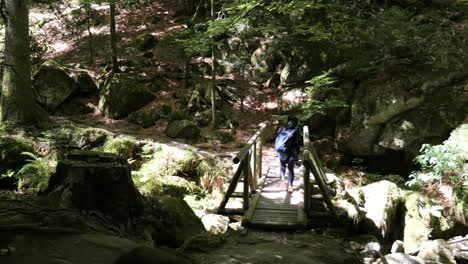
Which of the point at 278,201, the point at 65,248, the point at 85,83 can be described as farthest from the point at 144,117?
the point at 65,248

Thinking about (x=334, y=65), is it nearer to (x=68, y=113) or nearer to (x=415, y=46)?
(x=415, y=46)

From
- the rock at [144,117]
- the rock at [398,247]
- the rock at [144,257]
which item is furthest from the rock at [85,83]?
the rock at [144,257]

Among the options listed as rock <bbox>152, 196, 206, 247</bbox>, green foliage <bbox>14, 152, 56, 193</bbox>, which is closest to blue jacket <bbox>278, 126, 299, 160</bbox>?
rock <bbox>152, 196, 206, 247</bbox>

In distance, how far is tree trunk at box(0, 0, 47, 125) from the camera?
447 inches

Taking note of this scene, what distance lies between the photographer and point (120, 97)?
15797 millimetres

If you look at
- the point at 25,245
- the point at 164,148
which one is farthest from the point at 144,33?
the point at 25,245

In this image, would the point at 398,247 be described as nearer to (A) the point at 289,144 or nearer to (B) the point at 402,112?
(A) the point at 289,144

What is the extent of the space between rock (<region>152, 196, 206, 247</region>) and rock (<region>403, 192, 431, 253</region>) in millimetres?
4948

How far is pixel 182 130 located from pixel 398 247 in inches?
333

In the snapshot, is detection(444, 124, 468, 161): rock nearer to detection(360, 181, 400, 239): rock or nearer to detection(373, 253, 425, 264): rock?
detection(360, 181, 400, 239): rock

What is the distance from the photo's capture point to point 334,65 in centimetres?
1523

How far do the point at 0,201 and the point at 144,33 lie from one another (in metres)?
19.4

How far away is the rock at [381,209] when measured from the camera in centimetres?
831

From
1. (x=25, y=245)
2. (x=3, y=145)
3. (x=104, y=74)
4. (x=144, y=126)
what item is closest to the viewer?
(x=25, y=245)
